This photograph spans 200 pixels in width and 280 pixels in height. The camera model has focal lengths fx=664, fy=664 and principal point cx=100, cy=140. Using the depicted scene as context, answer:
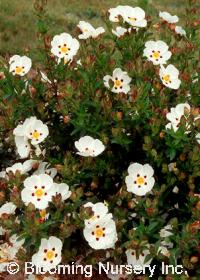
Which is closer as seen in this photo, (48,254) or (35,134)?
(48,254)

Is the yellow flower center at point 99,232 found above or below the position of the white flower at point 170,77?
below

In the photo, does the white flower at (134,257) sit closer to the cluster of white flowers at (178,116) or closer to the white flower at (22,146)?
the cluster of white flowers at (178,116)

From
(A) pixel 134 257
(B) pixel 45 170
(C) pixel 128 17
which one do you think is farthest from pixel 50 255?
(C) pixel 128 17

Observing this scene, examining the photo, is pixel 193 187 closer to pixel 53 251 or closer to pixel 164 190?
pixel 164 190

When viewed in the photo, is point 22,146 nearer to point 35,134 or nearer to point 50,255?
point 35,134

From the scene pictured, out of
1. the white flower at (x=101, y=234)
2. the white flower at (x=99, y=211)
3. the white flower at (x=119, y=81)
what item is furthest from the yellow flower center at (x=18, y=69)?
the white flower at (x=101, y=234)
